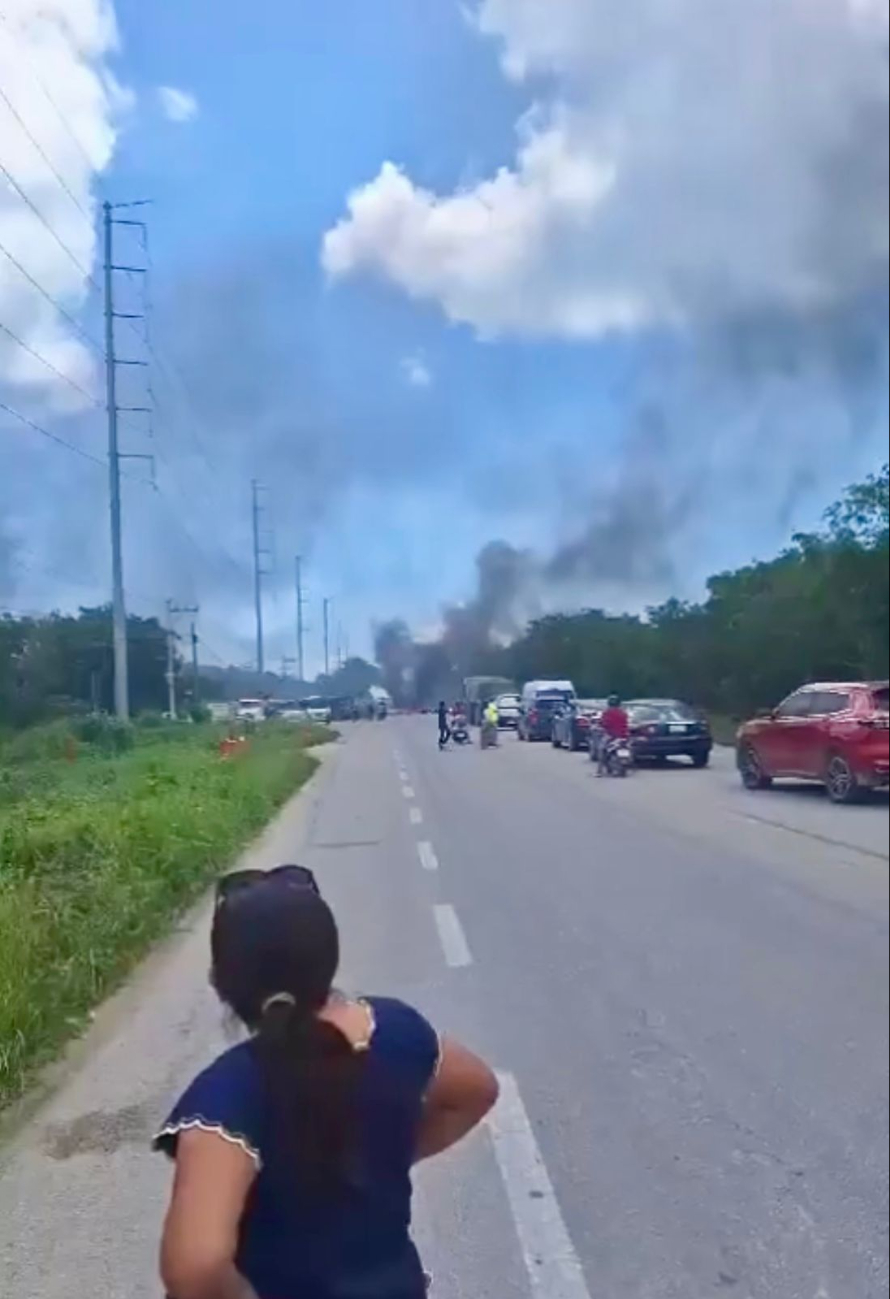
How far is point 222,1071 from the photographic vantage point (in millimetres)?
2174

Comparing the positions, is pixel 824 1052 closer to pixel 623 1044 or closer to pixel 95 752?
pixel 623 1044

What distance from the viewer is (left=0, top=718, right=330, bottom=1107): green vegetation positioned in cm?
350

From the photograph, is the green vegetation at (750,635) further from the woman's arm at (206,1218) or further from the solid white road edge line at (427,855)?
the woman's arm at (206,1218)

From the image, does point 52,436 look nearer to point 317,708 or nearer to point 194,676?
point 194,676

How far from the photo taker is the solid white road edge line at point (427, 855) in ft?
46.1

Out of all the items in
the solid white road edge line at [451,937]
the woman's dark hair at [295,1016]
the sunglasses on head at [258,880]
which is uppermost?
the sunglasses on head at [258,880]

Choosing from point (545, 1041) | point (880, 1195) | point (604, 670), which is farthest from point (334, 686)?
point (604, 670)

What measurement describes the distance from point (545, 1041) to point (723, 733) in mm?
19771

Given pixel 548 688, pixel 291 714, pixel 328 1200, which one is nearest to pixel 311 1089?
pixel 328 1200

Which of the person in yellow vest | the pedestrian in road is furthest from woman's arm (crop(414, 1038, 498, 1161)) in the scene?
the person in yellow vest

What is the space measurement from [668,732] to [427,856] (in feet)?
41.4

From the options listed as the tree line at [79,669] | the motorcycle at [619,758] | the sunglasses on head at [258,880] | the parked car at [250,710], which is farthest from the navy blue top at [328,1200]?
the motorcycle at [619,758]

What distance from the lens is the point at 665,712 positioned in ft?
85.6

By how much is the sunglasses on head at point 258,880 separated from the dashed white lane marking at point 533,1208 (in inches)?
87.9
